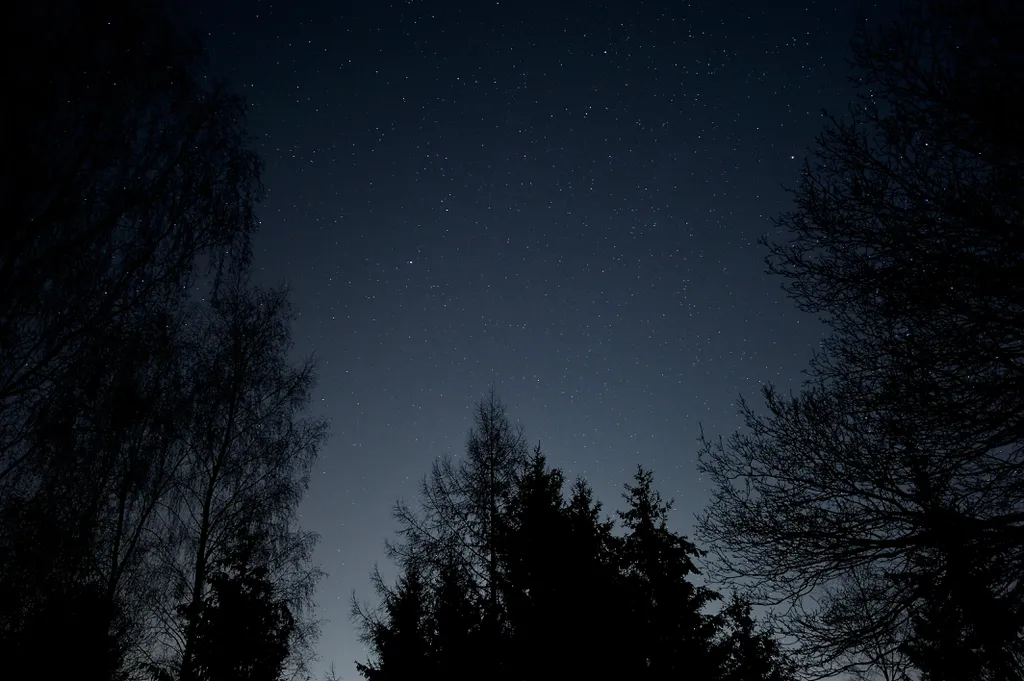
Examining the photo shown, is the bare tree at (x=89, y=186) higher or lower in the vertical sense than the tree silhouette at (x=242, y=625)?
higher

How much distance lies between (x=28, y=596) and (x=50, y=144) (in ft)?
23.9

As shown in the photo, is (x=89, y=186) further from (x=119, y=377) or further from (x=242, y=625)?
(x=242, y=625)

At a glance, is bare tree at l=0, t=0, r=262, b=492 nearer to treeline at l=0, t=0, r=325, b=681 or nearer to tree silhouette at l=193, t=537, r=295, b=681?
treeline at l=0, t=0, r=325, b=681

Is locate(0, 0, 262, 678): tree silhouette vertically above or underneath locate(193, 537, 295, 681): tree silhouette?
above

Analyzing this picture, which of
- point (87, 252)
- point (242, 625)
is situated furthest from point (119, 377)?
point (242, 625)

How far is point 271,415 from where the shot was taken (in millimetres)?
11703

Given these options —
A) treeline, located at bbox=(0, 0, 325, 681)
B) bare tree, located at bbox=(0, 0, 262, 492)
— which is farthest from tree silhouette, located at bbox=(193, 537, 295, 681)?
bare tree, located at bbox=(0, 0, 262, 492)

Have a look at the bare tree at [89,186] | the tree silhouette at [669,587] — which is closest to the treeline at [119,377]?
the bare tree at [89,186]

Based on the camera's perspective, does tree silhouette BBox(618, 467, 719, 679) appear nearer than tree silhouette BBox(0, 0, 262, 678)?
No

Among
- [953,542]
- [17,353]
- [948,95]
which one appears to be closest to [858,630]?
[953,542]

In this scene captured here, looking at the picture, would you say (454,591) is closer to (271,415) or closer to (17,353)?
(271,415)

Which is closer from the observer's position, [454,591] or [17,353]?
[17,353]

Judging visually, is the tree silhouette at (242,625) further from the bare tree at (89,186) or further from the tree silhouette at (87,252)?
the bare tree at (89,186)

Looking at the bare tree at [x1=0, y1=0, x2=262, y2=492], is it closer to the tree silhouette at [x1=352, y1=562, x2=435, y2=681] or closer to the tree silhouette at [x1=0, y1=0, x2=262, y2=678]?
the tree silhouette at [x1=0, y1=0, x2=262, y2=678]
